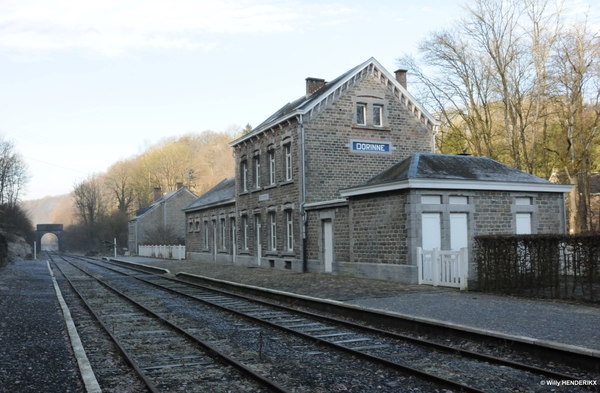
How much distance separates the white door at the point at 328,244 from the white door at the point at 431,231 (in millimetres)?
5249

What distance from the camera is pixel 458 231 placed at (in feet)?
60.0

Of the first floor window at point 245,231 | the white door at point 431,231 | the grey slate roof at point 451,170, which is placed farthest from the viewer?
the first floor window at point 245,231

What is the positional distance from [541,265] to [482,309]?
2.63m

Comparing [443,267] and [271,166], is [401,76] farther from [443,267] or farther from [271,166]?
[443,267]

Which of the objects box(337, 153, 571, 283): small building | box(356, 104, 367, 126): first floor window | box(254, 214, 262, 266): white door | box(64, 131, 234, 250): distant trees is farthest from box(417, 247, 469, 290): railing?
box(64, 131, 234, 250): distant trees

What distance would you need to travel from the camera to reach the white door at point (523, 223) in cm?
1916

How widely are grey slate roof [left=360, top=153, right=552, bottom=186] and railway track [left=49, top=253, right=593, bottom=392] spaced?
6.78 meters

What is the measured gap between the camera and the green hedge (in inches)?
483

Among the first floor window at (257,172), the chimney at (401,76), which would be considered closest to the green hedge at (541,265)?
the chimney at (401,76)

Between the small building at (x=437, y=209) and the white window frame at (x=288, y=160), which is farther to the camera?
the white window frame at (x=288, y=160)

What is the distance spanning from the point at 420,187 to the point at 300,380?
11100 mm

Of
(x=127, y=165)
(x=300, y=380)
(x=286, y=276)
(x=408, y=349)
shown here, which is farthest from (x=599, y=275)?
(x=127, y=165)

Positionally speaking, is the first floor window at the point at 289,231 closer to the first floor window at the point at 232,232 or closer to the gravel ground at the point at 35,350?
the first floor window at the point at 232,232

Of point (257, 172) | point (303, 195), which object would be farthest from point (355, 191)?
point (257, 172)
